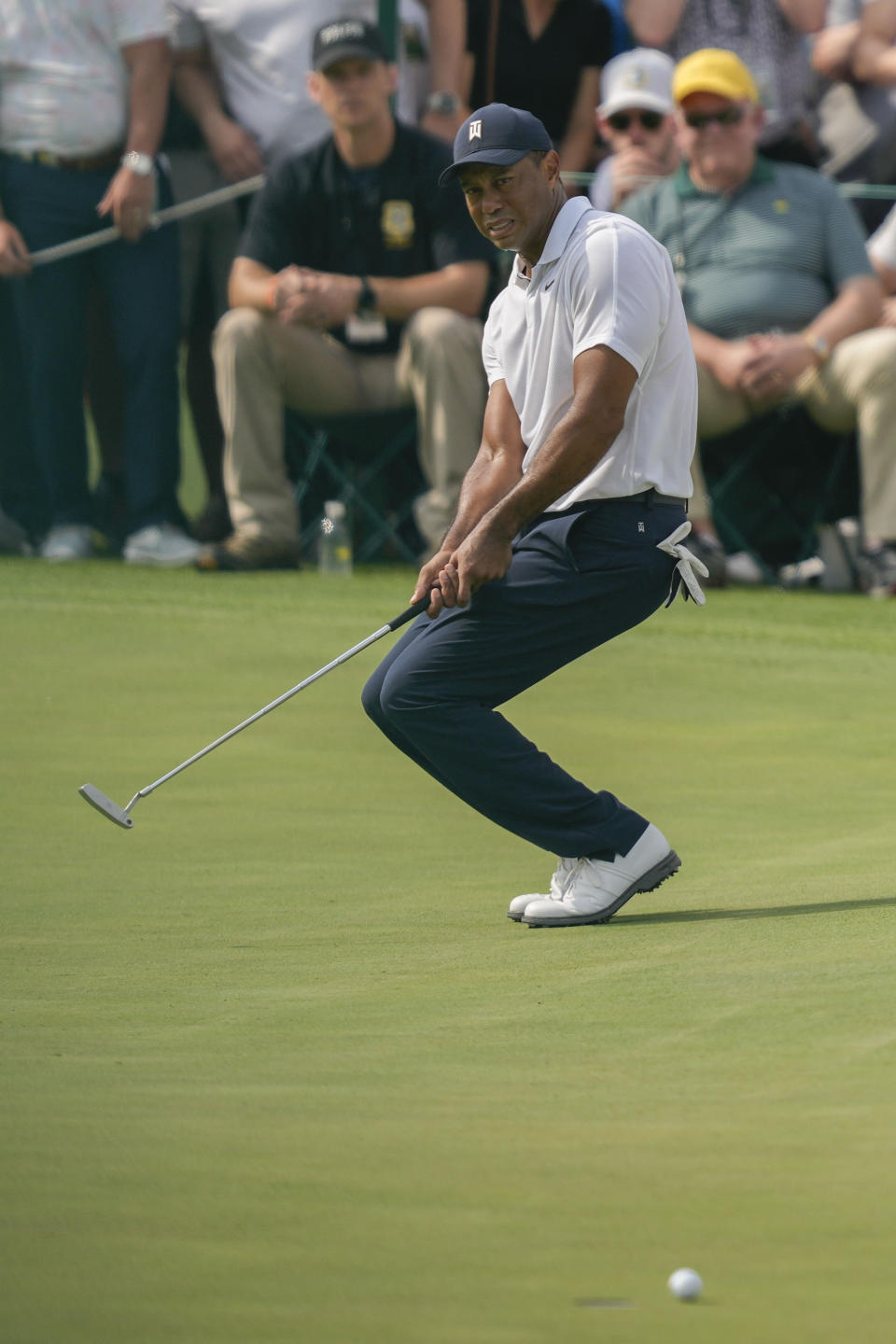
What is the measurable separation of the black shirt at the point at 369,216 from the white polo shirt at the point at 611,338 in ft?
16.8

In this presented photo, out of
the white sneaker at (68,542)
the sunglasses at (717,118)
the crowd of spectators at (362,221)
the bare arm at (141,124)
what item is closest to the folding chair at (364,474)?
the crowd of spectators at (362,221)

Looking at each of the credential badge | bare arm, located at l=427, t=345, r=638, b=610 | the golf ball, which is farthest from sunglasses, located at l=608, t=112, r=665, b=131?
the golf ball

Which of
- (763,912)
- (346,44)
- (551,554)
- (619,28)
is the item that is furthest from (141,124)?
(763,912)

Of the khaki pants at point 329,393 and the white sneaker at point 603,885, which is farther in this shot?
the khaki pants at point 329,393

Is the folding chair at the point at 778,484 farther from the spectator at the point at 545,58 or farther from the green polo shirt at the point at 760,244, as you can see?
the spectator at the point at 545,58

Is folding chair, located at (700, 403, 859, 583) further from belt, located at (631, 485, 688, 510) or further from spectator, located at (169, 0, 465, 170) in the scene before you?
belt, located at (631, 485, 688, 510)

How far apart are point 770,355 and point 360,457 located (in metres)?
2.11

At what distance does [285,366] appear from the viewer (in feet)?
33.2

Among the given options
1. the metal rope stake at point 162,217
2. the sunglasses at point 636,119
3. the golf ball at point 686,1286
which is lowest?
the metal rope stake at point 162,217

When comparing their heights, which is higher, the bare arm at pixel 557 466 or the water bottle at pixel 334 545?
the bare arm at pixel 557 466

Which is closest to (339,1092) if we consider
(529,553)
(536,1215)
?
(536,1215)

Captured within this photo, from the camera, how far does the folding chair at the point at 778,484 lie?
33.6 feet

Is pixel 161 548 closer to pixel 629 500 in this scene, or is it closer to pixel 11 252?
pixel 11 252

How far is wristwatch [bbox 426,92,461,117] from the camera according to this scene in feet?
35.1
